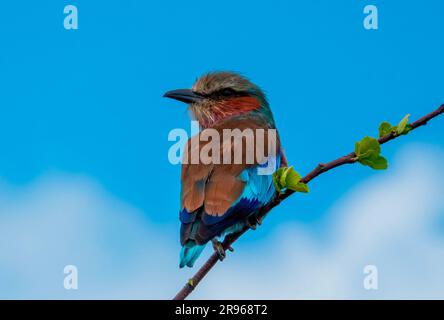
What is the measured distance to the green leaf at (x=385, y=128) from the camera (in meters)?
3.02

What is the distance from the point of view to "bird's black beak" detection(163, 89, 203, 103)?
236 inches

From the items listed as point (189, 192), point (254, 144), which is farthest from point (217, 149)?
point (189, 192)

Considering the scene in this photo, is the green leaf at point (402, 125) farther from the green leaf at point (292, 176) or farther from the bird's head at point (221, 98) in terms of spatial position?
the bird's head at point (221, 98)

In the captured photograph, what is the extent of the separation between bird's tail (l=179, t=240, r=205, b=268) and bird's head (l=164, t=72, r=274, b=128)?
248 cm

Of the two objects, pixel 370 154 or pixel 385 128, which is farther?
pixel 385 128

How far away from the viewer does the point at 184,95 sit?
604 cm

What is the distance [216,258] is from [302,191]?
534 mm

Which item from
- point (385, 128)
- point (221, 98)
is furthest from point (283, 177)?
point (221, 98)

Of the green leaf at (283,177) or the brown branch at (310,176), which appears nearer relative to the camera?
the brown branch at (310,176)

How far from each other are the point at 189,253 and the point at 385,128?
1335 mm

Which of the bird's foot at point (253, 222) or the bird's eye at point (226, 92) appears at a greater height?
the bird's eye at point (226, 92)

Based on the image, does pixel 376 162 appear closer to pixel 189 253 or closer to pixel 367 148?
pixel 367 148

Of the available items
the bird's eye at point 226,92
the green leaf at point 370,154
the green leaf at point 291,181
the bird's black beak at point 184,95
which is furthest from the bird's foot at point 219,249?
the bird's eye at point 226,92

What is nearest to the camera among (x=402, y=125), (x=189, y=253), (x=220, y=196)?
(x=402, y=125)
